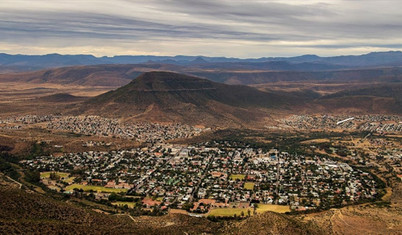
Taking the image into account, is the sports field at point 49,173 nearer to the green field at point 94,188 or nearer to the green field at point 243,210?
the green field at point 94,188

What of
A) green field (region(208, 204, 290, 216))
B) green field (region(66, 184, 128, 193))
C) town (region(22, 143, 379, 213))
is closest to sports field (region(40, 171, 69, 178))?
town (region(22, 143, 379, 213))

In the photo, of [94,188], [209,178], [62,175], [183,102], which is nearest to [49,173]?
[62,175]

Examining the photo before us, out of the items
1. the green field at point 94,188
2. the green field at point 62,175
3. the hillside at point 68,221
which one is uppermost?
the hillside at point 68,221

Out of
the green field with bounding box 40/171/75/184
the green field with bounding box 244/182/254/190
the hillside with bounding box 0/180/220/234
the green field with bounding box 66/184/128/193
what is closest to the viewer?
the hillside with bounding box 0/180/220/234

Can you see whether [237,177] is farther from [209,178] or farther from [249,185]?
[209,178]

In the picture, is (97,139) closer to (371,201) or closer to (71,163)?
(71,163)

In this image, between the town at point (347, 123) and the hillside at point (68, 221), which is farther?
the town at point (347, 123)

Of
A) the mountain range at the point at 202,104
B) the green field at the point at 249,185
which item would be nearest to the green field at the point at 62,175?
Answer: the green field at the point at 249,185

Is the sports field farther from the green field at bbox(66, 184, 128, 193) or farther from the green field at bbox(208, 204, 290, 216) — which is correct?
the green field at bbox(208, 204, 290, 216)

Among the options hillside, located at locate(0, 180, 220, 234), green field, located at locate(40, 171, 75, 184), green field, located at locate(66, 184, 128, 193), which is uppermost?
hillside, located at locate(0, 180, 220, 234)
